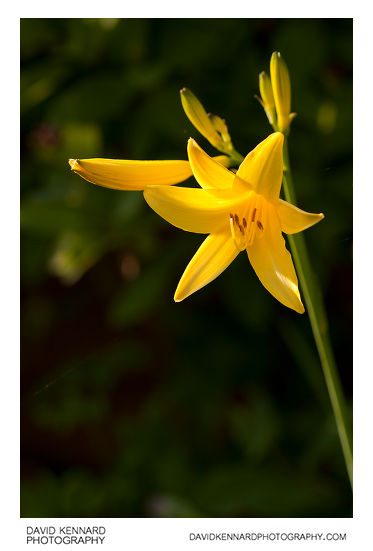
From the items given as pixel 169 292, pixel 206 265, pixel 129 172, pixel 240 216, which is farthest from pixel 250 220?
pixel 169 292

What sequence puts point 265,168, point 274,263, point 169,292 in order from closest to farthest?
point 265,168, point 274,263, point 169,292

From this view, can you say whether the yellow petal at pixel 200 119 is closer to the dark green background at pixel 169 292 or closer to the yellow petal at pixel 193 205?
the yellow petal at pixel 193 205

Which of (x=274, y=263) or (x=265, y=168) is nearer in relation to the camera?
(x=265, y=168)

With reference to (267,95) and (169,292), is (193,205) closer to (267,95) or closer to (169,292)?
(267,95)

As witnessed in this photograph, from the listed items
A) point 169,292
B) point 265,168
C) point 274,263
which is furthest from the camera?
point 169,292

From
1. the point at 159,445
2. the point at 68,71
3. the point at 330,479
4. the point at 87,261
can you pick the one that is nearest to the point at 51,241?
the point at 87,261

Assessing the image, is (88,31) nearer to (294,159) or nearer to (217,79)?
(217,79)

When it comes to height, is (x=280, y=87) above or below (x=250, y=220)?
above
